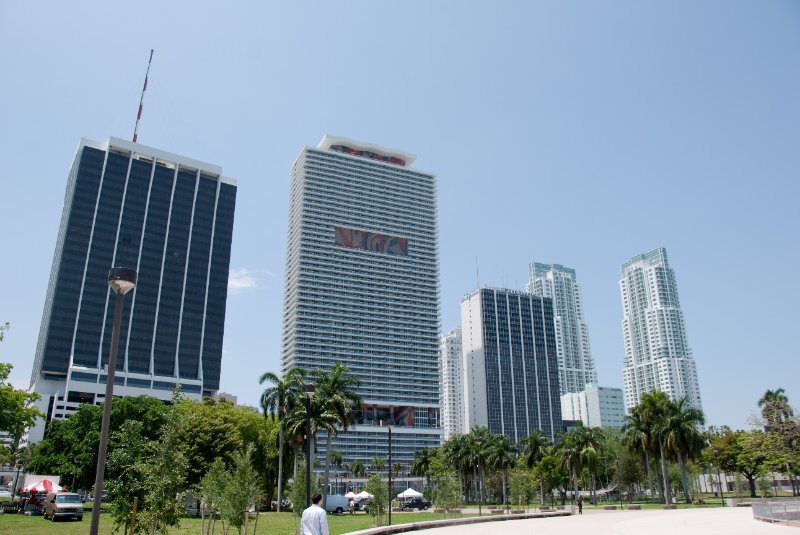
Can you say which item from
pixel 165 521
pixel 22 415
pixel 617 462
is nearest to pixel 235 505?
pixel 165 521

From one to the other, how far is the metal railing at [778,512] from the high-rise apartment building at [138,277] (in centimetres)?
14912

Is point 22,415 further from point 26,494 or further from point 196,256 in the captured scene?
point 196,256

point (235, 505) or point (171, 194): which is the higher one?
point (171, 194)

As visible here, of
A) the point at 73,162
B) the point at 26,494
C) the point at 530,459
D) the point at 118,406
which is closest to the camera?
the point at 26,494

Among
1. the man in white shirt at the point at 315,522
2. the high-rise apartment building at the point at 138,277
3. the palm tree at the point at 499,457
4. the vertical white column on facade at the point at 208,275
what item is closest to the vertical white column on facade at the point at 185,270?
the high-rise apartment building at the point at 138,277

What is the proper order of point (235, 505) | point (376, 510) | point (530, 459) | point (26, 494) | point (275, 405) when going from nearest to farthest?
point (235, 505), point (376, 510), point (26, 494), point (275, 405), point (530, 459)

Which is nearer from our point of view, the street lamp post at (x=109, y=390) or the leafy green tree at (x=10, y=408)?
the street lamp post at (x=109, y=390)

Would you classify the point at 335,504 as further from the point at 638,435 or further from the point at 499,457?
the point at 638,435

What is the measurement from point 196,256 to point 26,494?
138943 mm

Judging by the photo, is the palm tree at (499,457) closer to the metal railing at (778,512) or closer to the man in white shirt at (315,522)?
the metal railing at (778,512)

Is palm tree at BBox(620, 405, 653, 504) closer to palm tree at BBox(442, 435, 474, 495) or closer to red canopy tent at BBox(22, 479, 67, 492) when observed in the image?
palm tree at BBox(442, 435, 474, 495)

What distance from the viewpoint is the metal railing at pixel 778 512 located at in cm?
3388

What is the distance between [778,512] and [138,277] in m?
171

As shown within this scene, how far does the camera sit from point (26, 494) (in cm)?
5009
